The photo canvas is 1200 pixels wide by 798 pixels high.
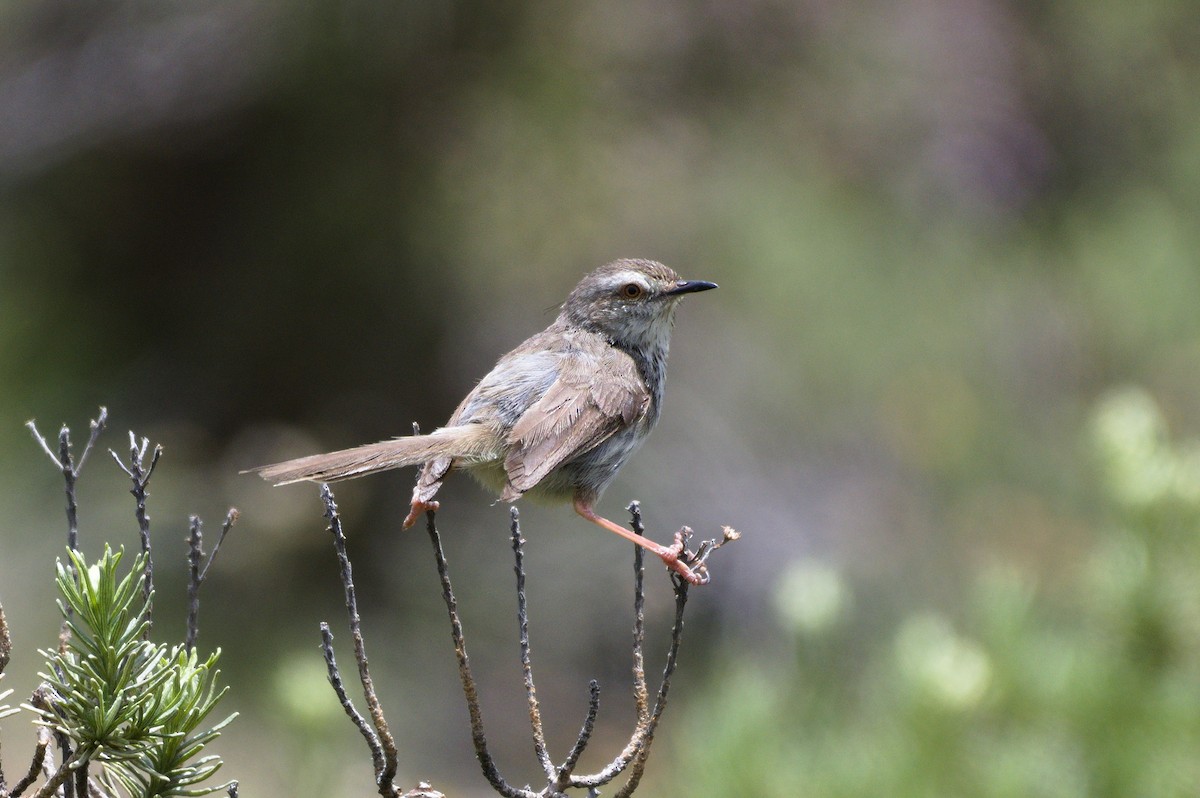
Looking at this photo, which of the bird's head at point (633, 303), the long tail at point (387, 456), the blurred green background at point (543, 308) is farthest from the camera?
the blurred green background at point (543, 308)

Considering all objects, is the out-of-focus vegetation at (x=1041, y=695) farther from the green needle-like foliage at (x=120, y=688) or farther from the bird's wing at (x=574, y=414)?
the green needle-like foliage at (x=120, y=688)

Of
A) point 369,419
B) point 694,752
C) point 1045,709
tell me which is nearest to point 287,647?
point 369,419

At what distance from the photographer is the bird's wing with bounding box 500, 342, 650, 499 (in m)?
2.99

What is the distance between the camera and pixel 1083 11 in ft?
31.9

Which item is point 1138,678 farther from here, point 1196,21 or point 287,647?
point 1196,21

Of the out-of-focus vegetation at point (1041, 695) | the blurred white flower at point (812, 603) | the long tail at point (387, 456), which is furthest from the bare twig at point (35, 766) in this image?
the blurred white flower at point (812, 603)

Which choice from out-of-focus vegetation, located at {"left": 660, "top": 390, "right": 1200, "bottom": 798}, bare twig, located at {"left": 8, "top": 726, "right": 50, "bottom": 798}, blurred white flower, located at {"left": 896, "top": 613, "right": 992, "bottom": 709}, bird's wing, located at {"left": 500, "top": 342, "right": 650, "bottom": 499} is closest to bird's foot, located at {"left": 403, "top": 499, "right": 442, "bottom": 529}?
bird's wing, located at {"left": 500, "top": 342, "right": 650, "bottom": 499}

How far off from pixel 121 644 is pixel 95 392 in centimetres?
565

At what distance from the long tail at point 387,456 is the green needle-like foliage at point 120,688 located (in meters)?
0.84

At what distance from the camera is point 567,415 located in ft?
10.6

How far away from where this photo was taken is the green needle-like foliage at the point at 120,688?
57.5 inches

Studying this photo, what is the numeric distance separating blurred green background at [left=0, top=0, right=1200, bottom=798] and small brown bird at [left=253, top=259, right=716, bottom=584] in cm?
158

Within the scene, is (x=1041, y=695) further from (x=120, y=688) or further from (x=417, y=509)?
(x=120, y=688)

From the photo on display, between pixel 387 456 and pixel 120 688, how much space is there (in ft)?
4.18
